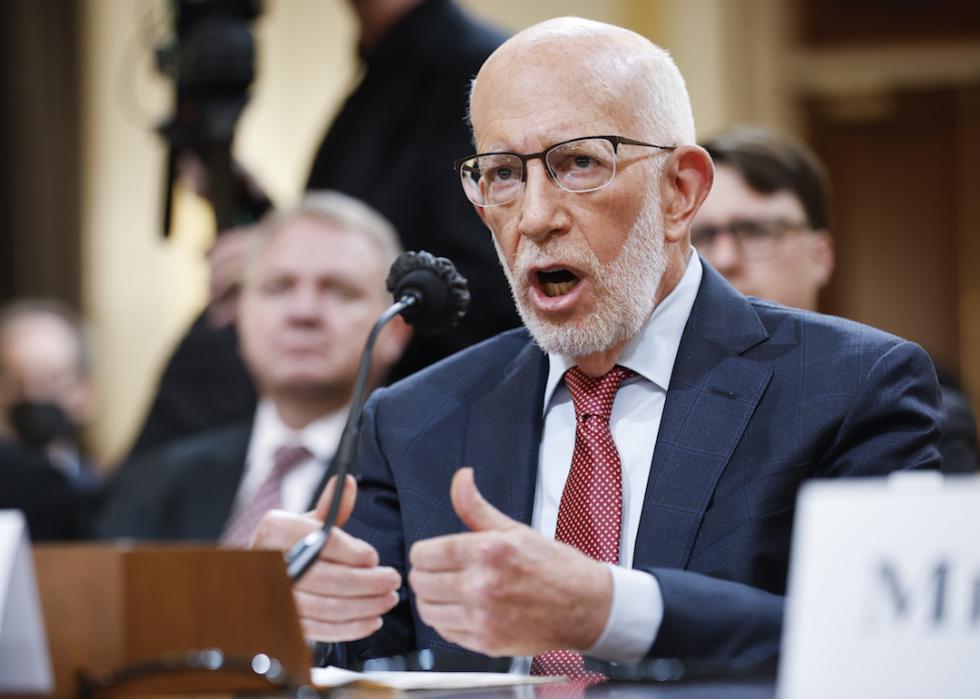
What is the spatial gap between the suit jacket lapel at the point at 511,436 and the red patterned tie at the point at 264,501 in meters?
1.21

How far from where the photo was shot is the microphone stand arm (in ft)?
4.89

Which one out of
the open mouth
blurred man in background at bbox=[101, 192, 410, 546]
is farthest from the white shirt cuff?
blurred man in background at bbox=[101, 192, 410, 546]

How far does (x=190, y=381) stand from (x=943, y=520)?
2.95 metres

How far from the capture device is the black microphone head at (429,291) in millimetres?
1752

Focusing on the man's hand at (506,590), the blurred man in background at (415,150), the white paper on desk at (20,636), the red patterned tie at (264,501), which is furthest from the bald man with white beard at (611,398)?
Result: the red patterned tie at (264,501)

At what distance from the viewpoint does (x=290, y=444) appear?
10.3 ft

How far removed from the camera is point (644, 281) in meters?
1.85

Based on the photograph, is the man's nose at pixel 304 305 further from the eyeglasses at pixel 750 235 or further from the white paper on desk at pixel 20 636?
the white paper on desk at pixel 20 636

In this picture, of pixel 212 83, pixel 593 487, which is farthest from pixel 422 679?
pixel 212 83

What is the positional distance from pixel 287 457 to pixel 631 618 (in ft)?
5.87

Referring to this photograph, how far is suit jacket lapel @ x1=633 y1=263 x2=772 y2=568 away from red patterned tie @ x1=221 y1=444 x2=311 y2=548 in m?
1.41

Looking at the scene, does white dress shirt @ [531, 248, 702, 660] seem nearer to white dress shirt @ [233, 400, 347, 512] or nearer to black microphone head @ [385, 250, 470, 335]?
black microphone head @ [385, 250, 470, 335]

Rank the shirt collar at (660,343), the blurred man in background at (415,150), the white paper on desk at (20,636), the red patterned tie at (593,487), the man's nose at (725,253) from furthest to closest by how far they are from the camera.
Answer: the man's nose at (725,253)
the blurred man in background at (415,150)
the shirt collar at (660,343)
the red patterned tie at (593,487)
the white paper on desk at (20,636)

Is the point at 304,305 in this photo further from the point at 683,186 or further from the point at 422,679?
the point at 422,679
